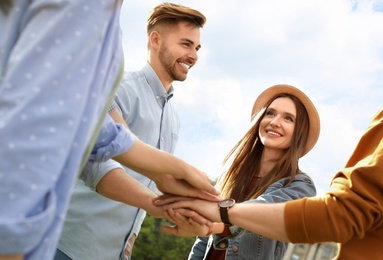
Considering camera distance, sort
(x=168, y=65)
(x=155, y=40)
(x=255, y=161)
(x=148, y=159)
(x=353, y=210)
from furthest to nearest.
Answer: (x=155, y=40) < (x=168, y=65) < (x=255, y=161) < (x=353, y=210) < (x=148, y=159)

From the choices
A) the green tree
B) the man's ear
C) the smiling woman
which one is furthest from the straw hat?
the green tree

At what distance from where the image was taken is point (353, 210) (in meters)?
2.59

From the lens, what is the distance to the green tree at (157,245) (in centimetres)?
3153

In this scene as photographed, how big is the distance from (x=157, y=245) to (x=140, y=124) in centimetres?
2869

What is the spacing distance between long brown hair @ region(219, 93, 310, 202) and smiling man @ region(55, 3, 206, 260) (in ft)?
1.87

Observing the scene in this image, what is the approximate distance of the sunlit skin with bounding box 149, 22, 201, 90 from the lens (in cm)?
496

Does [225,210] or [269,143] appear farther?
[269,143]

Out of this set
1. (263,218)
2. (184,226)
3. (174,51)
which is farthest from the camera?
(174,51)

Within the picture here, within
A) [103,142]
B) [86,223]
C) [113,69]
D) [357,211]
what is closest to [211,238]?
[86,223]

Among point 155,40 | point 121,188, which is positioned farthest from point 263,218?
point 155,40

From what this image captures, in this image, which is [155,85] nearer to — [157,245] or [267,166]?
[267,166]

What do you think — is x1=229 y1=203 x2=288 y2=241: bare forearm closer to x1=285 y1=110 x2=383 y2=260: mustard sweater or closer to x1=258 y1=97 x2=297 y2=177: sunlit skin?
x1=285 y1=110 x2=383 y2=260: mustard sweater

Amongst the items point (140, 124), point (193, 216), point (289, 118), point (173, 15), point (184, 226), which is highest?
point (173, 15)

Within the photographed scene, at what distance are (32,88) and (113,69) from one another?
276 mm
